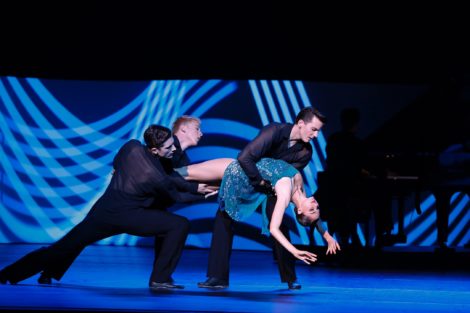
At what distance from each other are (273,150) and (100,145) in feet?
13.7

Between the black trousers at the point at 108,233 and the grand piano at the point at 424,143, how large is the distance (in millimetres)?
3239

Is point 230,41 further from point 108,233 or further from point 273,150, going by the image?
point 108,233

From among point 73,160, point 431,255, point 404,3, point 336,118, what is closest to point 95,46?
point 73,160

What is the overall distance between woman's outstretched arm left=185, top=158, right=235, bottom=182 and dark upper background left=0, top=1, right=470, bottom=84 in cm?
341

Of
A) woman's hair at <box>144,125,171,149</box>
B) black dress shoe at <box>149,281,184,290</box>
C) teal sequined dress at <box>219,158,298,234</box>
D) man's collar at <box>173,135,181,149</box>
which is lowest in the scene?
black dress shoe at <box>149,281,184,290</box>

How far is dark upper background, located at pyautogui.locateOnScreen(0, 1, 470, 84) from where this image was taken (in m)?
8.95

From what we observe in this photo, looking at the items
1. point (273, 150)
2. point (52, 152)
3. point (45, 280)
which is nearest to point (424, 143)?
point (273, 150)

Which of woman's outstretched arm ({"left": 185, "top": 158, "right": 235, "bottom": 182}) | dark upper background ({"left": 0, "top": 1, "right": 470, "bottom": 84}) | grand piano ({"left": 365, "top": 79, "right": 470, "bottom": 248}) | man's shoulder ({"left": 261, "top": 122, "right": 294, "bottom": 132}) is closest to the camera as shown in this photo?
man's shoulder ({"left": 261, "top": 122, "right": 294, "bottom": 132})

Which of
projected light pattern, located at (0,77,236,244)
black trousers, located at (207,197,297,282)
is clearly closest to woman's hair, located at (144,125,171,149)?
black trousers, located at (207,197,297,282)

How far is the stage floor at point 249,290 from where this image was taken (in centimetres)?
443

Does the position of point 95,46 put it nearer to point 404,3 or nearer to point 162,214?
point 404,3

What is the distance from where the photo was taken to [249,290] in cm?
532

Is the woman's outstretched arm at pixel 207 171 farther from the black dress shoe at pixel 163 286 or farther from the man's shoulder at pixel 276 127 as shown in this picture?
the black dress shoe at pixel 163 286

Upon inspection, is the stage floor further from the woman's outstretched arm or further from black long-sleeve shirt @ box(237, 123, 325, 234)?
the woman's outstretched arm
